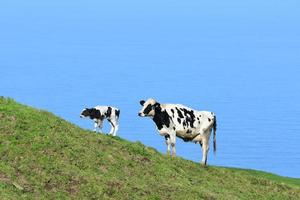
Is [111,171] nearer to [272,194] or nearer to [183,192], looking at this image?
[183,192]

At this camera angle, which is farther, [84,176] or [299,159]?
[299,159]

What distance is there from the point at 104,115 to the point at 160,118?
19.2 metres

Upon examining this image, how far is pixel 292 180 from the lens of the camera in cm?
4488

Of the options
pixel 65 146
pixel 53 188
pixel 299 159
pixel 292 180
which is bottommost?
pixel 53 188

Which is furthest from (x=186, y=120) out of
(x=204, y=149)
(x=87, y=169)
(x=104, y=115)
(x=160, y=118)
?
(x=104, y=115)

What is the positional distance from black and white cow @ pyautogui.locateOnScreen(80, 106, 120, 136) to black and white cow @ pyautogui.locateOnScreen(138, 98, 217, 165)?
18.0 meters

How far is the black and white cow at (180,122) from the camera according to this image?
3407cm

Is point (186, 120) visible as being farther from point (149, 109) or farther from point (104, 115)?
point (104, 115)

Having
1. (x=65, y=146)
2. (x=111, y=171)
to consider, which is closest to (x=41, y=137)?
(x=65, y=146)

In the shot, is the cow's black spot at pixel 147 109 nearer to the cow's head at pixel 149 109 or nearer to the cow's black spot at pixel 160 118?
the cow's head at pixel 149 109

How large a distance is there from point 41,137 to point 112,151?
9.12ft

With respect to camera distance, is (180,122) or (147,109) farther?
(147,109)

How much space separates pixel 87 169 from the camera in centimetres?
2639

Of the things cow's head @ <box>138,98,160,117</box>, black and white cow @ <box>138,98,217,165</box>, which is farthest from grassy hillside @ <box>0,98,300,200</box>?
cow's head @ <box>138,98,160,117</box>
